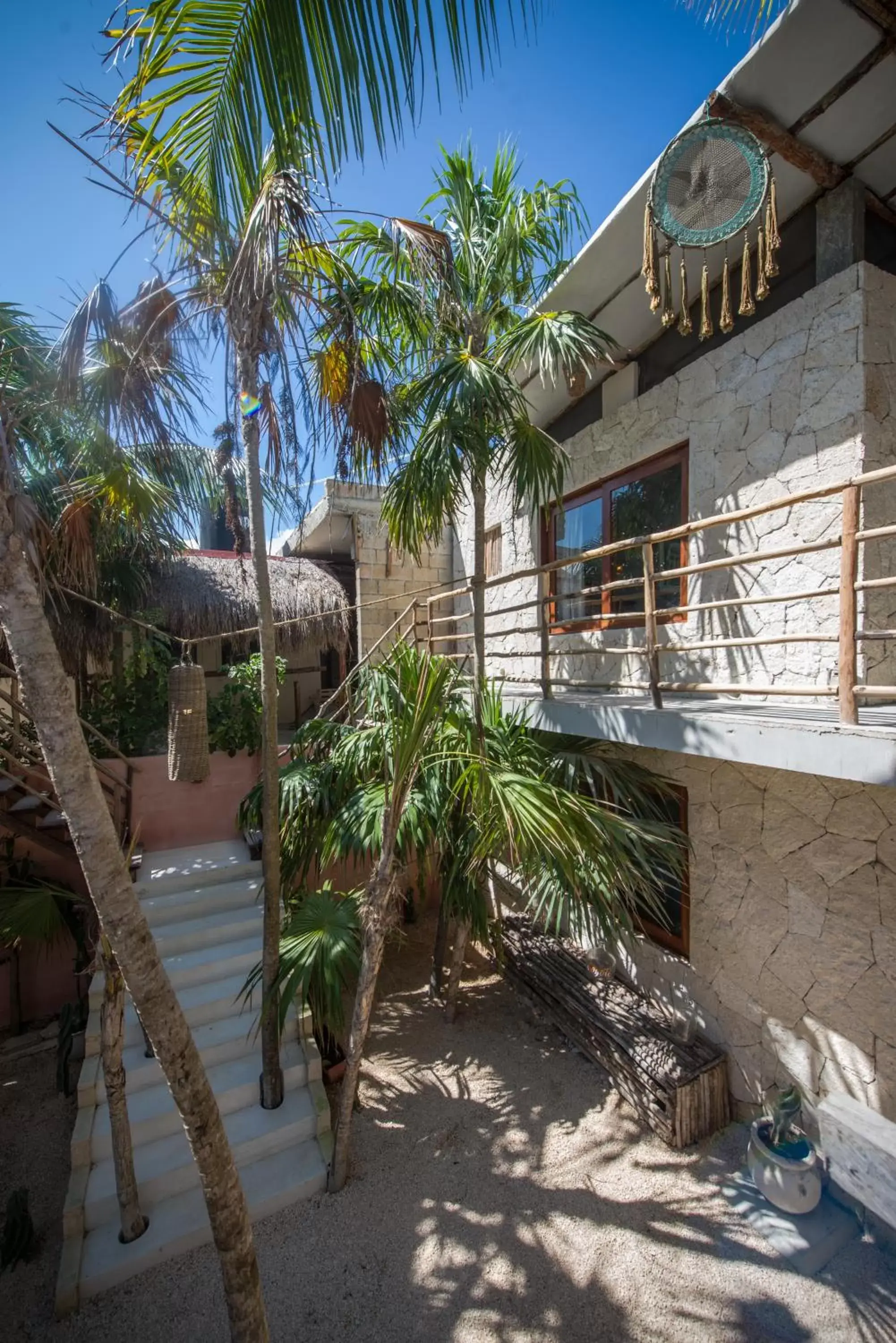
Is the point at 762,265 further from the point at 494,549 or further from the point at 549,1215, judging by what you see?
the point at 549,1215

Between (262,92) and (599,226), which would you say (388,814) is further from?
(599,226)

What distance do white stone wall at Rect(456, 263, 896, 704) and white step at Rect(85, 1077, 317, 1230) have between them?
391 centimetres

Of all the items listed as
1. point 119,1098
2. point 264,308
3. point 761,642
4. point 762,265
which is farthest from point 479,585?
point 119,1098

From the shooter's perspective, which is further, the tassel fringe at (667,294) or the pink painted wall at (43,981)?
the pink painted wall at (43,981)

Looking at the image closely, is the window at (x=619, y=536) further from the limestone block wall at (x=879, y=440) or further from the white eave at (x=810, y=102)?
the white eave at (x=810, y=102)

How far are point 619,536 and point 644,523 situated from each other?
12.7 inches

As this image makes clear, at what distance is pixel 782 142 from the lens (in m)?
3.41

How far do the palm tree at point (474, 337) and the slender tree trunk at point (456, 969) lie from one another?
88.0 inches

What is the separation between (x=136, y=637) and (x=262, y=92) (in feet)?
21.2

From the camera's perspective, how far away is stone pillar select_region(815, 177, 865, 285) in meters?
3.50

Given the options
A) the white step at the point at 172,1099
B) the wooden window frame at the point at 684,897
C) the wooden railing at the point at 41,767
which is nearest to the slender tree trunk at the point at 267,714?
the white step at the point at 172,1099

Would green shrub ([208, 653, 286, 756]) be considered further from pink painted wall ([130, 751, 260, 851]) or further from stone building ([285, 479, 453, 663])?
stone building ([285, 479, 453, 663])

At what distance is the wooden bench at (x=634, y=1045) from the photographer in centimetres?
379

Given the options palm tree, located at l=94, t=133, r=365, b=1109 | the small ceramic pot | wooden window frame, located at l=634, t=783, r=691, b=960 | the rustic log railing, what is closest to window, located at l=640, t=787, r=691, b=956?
wooden window frame, located at l=634, t=783, r=691, b=960
